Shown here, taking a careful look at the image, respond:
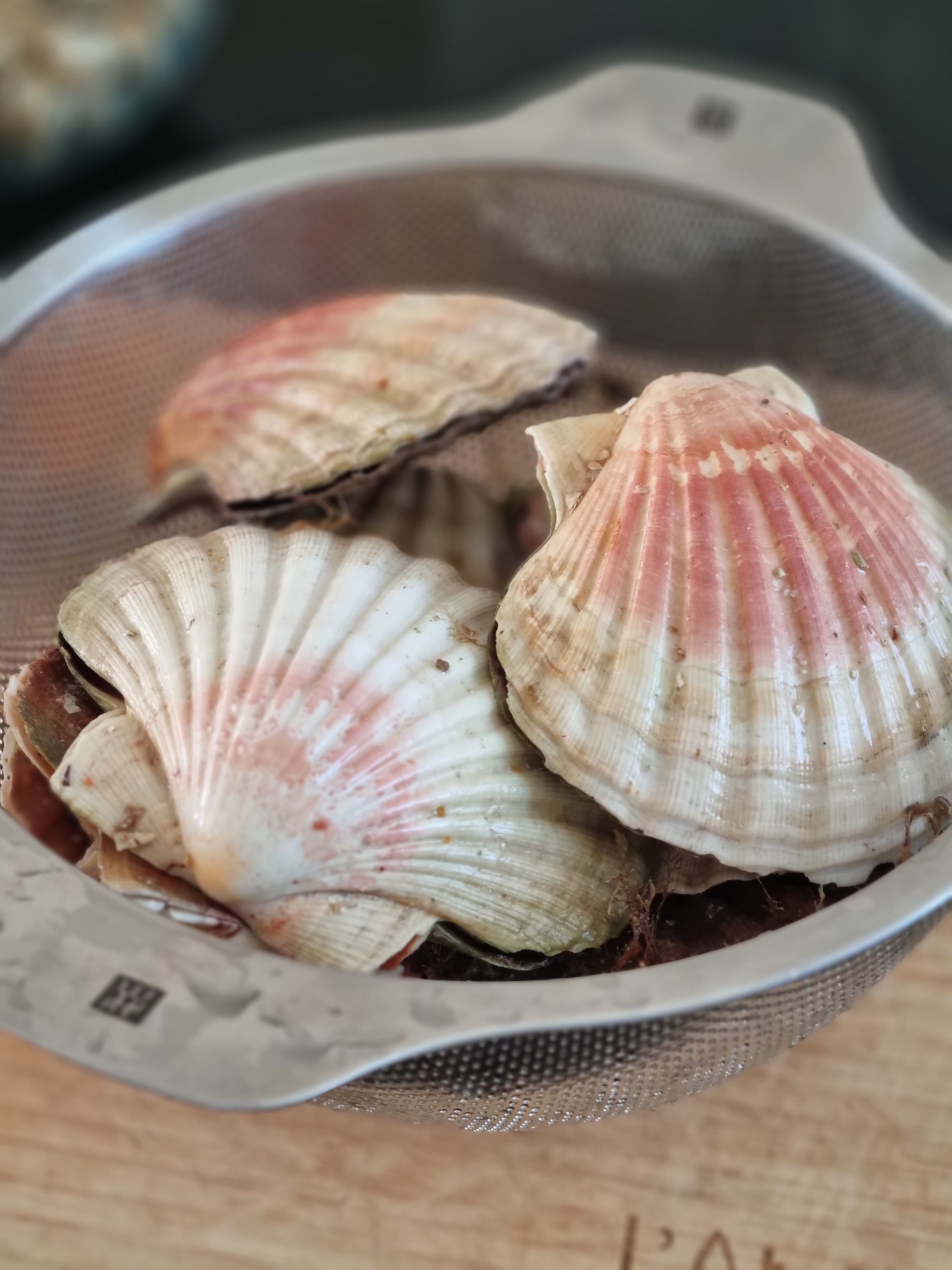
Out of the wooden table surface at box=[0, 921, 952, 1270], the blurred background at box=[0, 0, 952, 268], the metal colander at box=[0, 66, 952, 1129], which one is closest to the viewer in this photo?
the metal colander at box=[0, 66, 952, 1129]

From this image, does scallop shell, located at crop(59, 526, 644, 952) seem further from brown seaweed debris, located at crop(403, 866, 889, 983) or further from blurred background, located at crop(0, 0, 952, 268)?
blurred background, located at crop(0, 0, 952, 268)

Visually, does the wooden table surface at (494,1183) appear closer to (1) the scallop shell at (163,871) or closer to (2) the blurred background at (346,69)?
(1) the scallop shell at (163,871)

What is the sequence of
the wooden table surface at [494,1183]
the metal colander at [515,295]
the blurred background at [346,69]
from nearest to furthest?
the metal colander at [515,295]
the wooden table surface at [494,1183]
the blurred background at [346,69]

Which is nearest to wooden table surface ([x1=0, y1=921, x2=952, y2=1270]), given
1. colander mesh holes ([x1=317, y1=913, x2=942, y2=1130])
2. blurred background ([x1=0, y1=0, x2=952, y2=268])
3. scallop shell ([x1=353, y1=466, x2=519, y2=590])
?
colander mesh holes ([x1=317, y1=913, x2=942, y2=1130])

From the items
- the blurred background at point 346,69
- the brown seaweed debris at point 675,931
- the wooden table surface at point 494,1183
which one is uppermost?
the blurred background at point 346,69

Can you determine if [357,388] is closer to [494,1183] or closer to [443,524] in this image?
[443,524]

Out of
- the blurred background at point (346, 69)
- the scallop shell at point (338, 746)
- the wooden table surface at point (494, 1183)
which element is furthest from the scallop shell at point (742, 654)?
the blurred background at point (346, 69)
